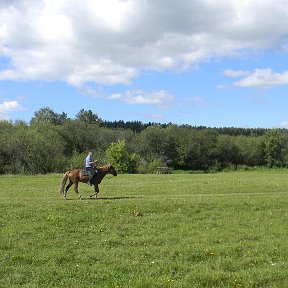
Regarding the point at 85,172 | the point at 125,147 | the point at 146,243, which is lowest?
the point at 146,243

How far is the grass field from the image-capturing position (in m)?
12.4

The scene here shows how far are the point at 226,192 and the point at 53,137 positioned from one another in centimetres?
5421

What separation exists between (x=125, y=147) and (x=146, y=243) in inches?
3226

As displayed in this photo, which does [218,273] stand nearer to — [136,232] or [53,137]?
[136,232]

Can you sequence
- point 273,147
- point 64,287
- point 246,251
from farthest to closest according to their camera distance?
1. point 273,147
2. point 246,251
3. point 64,287

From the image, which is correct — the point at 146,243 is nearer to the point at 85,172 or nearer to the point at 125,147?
the point at 85,172

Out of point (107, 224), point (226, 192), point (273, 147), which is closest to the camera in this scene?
point (107, 224)

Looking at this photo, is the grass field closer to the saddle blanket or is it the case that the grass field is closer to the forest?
the saddle blanket

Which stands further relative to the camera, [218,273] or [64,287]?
[218,273]

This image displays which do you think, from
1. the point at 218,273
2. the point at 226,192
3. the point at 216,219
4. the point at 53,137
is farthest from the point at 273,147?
the point at 218,273

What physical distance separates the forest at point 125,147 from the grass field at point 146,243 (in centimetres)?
5433

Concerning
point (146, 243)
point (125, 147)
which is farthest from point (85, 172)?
point (125, 147)

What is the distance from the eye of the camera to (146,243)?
54.0 feet

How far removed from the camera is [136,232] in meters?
18.1
